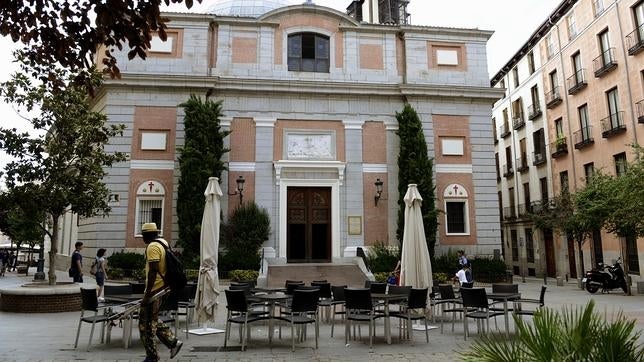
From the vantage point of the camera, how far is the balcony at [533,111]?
30.7m

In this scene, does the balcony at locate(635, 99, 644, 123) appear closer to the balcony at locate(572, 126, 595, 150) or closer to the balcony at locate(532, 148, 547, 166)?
the balcony at locate(572, 126, 595, 150)

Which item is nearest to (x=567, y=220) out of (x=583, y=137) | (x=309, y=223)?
(x=583, y=137)

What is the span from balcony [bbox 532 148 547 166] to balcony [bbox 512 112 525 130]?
238cm

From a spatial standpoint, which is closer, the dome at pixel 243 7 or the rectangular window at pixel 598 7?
the rectangular window at pixel 598 7

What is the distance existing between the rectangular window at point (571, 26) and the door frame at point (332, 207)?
15920 mm

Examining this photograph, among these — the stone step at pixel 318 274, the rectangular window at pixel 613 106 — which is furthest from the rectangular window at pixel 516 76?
the stone step at pixel 318 274

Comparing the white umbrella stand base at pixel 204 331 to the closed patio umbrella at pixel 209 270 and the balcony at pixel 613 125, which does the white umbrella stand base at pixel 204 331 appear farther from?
the balcony at pixel 613 125

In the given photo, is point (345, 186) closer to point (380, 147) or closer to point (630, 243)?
point (380, 147)

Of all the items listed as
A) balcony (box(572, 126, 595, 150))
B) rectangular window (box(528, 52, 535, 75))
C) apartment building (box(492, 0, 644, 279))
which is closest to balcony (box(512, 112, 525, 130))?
apartment building (box(492, 0, 644, 279))

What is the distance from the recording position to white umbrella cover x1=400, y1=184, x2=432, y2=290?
10.6 metres

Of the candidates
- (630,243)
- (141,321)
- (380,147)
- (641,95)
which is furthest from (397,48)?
(141,321)

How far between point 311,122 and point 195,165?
563 centimetres

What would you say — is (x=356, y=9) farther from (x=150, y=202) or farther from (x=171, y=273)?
(x=171, y=273)

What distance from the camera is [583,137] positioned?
25984mm
